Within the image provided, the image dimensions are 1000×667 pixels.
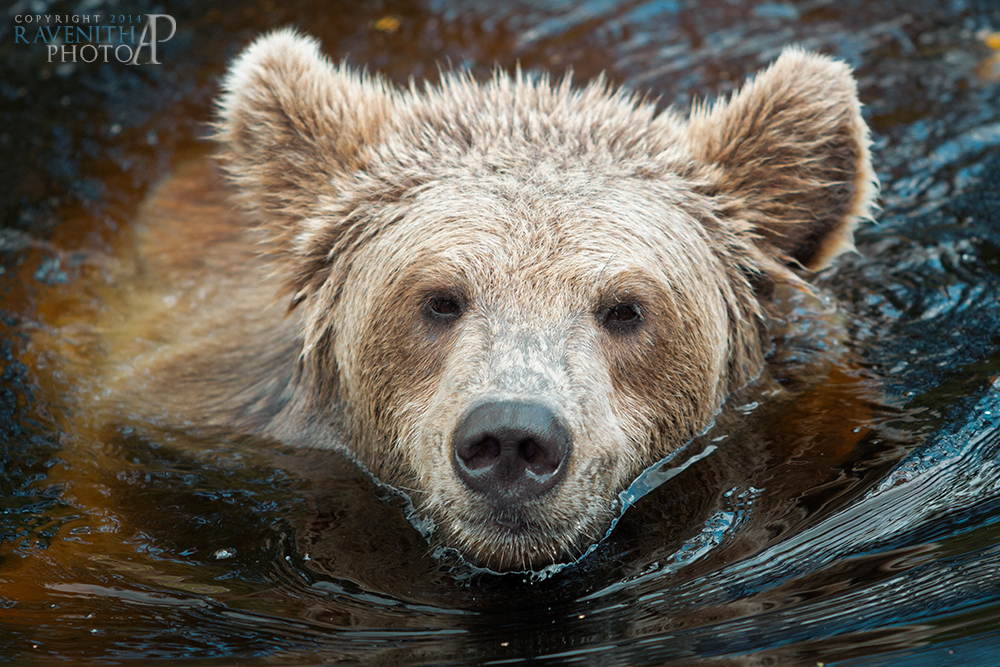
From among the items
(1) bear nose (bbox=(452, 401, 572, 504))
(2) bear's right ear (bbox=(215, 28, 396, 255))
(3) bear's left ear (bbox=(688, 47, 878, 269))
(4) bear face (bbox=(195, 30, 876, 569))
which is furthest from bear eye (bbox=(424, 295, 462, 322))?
(3) bear's left ear (bbox=(688, 47, 878, 269))

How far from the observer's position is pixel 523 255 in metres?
4.56

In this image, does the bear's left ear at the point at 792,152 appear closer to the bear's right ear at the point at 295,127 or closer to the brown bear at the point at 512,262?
the brown bear at the point at 512,262

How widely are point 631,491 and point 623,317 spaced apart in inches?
32.5

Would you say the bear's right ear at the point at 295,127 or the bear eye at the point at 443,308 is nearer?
the bear eye at the point at 443,308

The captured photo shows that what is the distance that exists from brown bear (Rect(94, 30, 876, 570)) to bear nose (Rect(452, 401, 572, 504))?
4 cm

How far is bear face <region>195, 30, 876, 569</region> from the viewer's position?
14.1ft

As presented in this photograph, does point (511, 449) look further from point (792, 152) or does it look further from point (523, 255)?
point (792, 152)

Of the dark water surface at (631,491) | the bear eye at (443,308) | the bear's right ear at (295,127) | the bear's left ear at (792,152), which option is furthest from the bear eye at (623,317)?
the bear's right ear at (295,127)

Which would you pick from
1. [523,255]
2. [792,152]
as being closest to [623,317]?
[523,255]

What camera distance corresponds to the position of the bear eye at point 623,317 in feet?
15.2

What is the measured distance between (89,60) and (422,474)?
623cm

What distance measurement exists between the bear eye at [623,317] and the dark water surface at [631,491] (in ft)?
2.60

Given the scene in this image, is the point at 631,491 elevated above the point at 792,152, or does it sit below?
below

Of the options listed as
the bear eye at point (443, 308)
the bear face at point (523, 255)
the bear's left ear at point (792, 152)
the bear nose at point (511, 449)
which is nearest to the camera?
the bear nose at point (511, 449)
